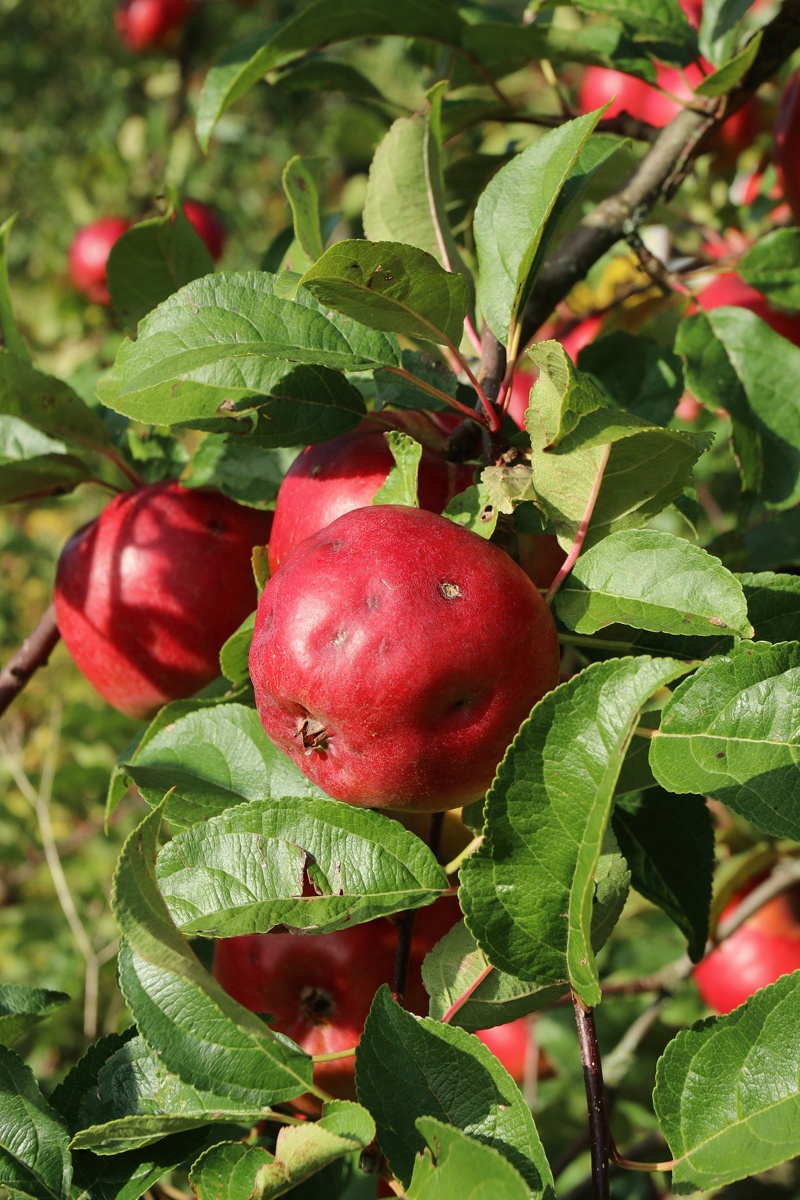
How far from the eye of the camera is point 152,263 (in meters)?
0.96

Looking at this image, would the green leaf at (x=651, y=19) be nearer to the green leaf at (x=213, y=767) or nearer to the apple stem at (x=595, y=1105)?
the green leaf at (x=213, y=767)

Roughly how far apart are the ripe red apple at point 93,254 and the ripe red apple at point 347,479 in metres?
1.84

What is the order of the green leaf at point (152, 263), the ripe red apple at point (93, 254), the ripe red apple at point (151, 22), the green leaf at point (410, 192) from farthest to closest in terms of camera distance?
the ripe red apple at point (151, 22) → the ripe red apple at point (93, 254) → the green leaf at point (152, 263) → the green leaf at point (410, 192)

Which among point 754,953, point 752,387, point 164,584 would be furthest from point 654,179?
point 754,953

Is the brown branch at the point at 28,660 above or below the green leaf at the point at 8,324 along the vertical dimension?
below

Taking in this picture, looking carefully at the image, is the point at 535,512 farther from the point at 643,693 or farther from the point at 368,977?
the point at 368,977

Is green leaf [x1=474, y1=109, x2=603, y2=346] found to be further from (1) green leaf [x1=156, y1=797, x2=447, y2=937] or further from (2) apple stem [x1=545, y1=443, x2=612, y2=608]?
(1) green leaf [x1=156, y1=797, x2=447, y2=937]

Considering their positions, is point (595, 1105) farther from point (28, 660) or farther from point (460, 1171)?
point (28, 660)

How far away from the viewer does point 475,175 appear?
1190mm

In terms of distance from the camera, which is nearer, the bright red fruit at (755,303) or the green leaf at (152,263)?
the green leaf at (152,263)

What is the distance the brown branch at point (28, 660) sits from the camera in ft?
3.30

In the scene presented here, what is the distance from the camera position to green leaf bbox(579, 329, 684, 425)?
0.98 metres

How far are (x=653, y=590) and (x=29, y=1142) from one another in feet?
1.58

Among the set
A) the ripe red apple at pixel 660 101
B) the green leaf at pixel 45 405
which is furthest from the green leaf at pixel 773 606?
the ripe red apple at pixel 660 101
